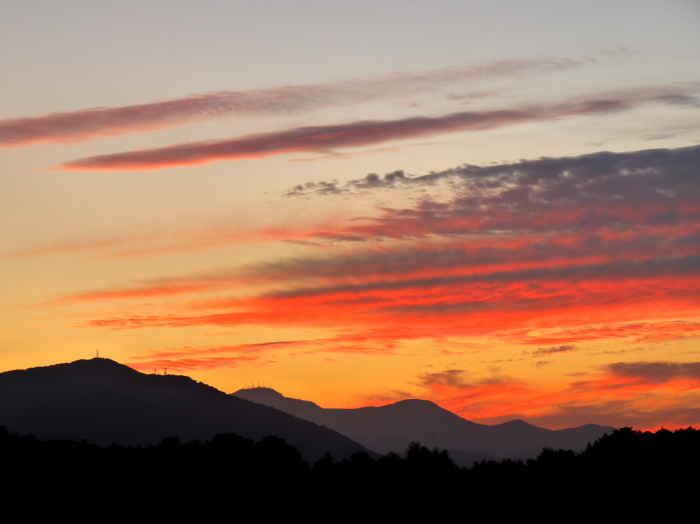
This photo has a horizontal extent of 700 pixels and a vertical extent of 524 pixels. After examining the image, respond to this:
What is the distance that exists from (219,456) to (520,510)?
187ft

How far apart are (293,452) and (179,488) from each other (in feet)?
110

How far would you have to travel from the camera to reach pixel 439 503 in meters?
137

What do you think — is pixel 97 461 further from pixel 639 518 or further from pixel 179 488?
pixel 639 518

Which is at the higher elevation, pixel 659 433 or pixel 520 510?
pixel 659 433

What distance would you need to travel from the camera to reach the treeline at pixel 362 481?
13112cm

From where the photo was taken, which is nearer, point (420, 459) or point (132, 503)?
point (132, 503)

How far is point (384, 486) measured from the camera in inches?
5600

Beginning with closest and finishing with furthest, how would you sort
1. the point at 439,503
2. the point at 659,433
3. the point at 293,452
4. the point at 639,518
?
the point at 639,518 → the point at 439,503 → the point at 659,433 → the point at 293,452

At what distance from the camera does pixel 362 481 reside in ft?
474

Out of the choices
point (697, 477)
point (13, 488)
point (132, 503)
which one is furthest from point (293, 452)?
point (697, 477)

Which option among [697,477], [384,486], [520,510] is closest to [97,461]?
[384,486]

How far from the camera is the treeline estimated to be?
131125 millimetres

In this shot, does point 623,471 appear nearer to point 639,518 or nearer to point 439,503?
point 639,518

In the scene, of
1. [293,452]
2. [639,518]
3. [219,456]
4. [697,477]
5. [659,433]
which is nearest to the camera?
[639,518]
